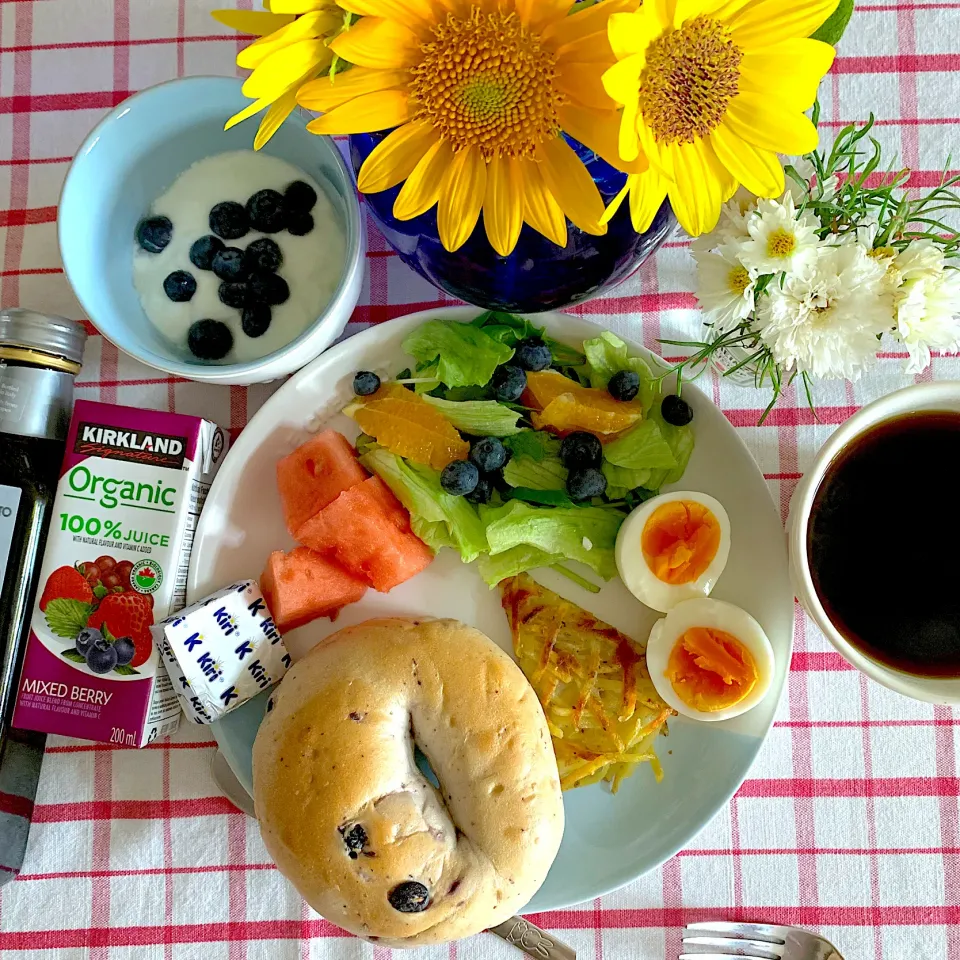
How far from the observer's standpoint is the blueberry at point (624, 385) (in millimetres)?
1061

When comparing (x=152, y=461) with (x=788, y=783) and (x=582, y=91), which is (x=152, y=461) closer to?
(x=582, y=91)

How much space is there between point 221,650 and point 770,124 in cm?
83

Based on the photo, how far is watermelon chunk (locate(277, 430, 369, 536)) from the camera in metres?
1.10

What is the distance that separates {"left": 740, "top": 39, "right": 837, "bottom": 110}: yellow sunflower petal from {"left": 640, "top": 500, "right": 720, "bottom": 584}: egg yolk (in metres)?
0.54

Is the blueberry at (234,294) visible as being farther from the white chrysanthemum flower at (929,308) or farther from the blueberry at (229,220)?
the white chrysanthemum flower at (929,308)

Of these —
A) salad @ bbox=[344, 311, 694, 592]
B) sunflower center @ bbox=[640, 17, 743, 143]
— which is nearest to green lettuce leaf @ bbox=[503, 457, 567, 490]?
salad @ bbox=[344, 311, 694, 592]

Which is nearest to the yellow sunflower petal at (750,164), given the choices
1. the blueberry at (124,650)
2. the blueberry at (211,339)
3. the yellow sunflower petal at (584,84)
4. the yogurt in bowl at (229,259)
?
the yellow sunflower petal at (584,84)

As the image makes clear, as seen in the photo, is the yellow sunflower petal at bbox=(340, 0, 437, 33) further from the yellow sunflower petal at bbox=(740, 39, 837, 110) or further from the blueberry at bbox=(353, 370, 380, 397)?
the blueberry at bbox=(353, 370, 380, 397)

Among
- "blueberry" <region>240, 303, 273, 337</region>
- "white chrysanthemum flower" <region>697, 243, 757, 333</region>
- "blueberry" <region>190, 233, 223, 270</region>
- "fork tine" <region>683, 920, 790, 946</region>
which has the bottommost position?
"fork tine" <region>683, 920, 790, 946</region>

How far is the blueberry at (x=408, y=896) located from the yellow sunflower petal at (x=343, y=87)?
0.79 m

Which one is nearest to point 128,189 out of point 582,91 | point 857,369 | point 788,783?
point 582,91

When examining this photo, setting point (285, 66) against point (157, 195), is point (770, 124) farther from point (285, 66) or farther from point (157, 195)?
point (157, 195)

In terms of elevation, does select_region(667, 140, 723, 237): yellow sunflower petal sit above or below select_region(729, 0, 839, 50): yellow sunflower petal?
below

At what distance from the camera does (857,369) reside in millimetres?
845
